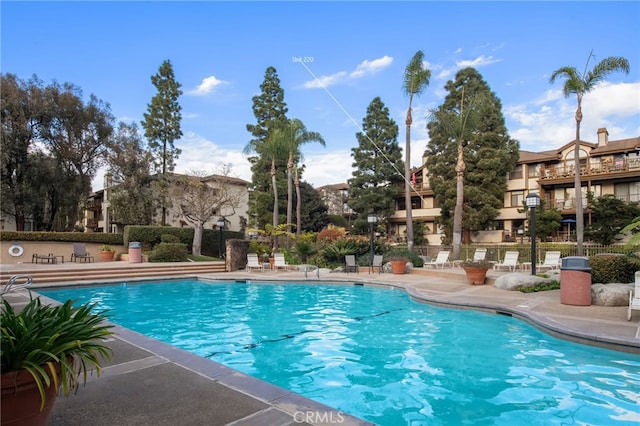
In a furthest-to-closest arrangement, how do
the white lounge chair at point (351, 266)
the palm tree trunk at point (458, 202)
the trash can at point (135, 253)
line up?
the palm tree trunk at point (458, 202) < the trash can at point (135, 253) < the white lounge chair at point (351, 266)

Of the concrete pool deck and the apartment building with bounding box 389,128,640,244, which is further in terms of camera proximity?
the apartment building with bounding box 389,128,640,244

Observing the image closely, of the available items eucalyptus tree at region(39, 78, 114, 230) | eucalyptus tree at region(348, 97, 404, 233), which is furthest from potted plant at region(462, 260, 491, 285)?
eucalyptus tree at region(39, 78, 114, 230)

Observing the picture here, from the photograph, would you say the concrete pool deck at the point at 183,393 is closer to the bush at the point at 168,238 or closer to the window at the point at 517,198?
the bush at the point at 168,238

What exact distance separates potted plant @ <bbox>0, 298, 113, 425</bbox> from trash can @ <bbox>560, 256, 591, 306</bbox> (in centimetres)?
991

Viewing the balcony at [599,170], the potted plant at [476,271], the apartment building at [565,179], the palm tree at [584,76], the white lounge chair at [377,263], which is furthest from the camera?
the apartment building at [565,179]

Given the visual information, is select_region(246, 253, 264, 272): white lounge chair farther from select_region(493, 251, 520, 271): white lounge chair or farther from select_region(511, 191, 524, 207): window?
select_region(511, 191, 524, 207): window

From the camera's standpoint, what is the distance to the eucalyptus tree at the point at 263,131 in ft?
118

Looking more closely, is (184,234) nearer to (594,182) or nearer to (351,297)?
(351,297)

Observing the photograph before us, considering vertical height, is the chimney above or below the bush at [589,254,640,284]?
above

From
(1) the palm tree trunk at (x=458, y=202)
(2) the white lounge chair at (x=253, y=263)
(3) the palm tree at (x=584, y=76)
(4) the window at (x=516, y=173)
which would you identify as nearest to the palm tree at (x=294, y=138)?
(2) the white lounge chair at (x=253, y=263)

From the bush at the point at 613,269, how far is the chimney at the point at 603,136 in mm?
26806

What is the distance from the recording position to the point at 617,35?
10.2 meters

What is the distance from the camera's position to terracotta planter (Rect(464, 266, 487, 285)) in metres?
13.3

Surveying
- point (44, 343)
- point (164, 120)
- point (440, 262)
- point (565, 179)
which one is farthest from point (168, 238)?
point (565, 179)
